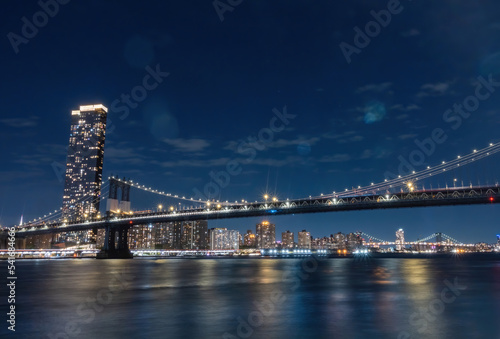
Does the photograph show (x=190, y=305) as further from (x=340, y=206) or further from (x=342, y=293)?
(x=340, y=206)

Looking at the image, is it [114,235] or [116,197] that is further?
[116,197]

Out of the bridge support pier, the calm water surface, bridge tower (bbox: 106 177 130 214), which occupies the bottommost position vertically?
the calm water surface

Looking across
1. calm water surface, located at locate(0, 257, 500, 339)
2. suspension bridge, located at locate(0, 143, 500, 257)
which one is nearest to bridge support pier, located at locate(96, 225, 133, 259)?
suspension bridge, located at locate(0, 143, 500, 257)

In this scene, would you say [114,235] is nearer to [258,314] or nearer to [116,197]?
[116,197]

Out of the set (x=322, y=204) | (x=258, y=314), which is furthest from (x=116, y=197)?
(x=258, y=314)

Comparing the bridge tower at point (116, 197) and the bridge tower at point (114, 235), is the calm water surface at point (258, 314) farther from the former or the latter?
the bridge tower at point (116, 197)

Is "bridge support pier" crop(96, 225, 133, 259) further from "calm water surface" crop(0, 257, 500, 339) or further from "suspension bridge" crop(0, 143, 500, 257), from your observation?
"calm water surface" crop(0, 257, 500, 339)

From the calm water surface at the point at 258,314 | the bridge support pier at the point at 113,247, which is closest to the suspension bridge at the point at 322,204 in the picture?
the bridge support pier at the point at 113,247

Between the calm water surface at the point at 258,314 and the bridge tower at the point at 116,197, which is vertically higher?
the bridge tower at the point at 116,197

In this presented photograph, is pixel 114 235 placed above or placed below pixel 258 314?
above

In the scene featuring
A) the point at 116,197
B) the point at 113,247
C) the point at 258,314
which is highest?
the point at 116,197

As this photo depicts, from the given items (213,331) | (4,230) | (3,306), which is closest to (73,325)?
(213,331)

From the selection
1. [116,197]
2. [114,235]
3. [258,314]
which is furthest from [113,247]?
[258,314]
